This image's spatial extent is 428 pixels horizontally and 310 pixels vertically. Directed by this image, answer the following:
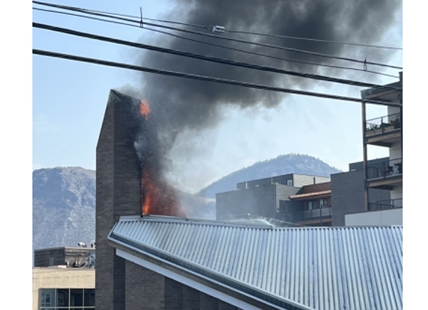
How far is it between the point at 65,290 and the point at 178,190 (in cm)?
1676

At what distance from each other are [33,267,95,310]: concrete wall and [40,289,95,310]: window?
300mm

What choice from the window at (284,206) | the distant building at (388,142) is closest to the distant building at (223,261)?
the distant building at (388,142)

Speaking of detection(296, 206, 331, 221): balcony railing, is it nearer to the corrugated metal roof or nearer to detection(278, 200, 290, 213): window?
detection(278, 200, 290, 213): window

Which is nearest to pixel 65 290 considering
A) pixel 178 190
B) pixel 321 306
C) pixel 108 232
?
pixel 178 190

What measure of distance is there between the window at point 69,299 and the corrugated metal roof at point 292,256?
20014mm

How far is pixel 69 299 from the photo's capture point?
46.4 metres

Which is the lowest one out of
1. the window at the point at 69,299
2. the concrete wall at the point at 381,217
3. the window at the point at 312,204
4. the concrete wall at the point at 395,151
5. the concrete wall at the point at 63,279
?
the window at the point at 69,299

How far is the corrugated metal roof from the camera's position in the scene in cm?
2308

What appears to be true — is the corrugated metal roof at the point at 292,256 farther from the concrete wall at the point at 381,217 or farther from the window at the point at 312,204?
the window at the point at 312,204

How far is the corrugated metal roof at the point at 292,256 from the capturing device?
75.7ft

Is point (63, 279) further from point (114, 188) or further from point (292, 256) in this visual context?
point (292, 256)

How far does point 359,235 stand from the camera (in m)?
25.4

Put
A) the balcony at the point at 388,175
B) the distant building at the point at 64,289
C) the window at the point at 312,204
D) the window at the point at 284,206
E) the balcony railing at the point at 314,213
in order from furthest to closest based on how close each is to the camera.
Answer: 1. the window at the point at 284,206
2. the window at the point at 312,204
3. the balcony railing at the point at 314,213
4. the balcony at the point at 388,175
5. the distant building at the point at 64,289
